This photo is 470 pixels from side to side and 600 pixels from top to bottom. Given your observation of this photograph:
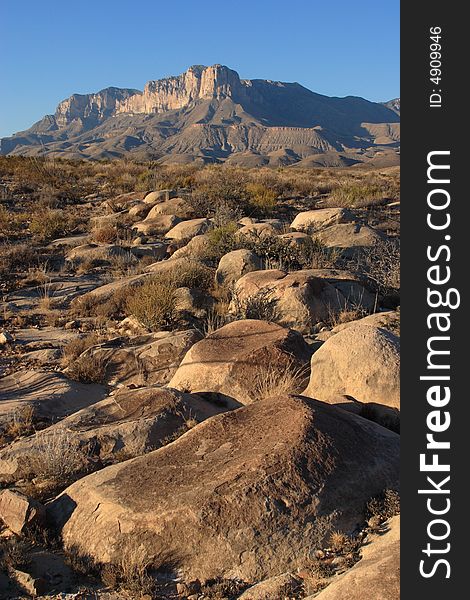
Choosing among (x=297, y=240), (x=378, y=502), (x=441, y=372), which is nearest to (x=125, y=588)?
(x=378, y=502)

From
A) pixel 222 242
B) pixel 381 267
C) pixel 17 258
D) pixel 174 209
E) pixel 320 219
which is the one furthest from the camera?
pixel 174 209

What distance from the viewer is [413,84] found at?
2.27m

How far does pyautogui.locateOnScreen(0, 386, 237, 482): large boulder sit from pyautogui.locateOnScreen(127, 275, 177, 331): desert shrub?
2.56 metres

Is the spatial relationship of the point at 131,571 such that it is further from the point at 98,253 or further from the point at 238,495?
the point at 98,253

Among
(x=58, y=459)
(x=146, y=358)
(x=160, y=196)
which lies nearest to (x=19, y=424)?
(x=58, y=459)

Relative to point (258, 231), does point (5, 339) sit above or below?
below

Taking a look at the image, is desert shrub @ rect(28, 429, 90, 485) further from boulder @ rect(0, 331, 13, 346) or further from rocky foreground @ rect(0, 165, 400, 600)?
boulder @ rect(0, 331, 13, 346)

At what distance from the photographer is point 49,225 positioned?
1454cm

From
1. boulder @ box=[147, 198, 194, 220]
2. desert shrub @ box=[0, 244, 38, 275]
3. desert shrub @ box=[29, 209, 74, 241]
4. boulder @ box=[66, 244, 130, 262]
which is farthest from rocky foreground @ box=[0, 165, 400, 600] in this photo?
boulder @ box=[147, 198, 194, 220]

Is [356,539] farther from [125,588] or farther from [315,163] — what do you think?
[315,163]

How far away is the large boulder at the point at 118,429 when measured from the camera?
14.8 ft

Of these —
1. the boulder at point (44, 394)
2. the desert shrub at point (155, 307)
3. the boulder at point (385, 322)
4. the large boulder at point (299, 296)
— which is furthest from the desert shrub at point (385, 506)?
the desert shrub at point (155, 307)

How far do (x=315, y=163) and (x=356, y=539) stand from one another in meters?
118

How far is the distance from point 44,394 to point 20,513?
8.38ft
